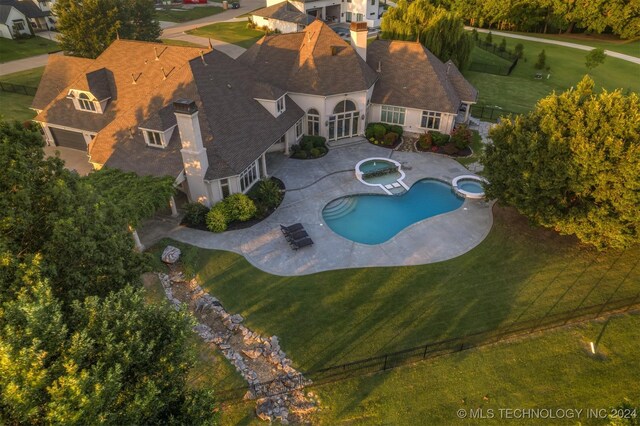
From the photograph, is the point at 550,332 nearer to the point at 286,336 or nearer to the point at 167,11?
the point at 286,336

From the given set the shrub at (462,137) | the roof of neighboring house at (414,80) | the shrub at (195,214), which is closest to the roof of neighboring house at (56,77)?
the shrub at (195,214)

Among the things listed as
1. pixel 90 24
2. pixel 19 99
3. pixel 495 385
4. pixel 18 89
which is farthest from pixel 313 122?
pixel 18 89

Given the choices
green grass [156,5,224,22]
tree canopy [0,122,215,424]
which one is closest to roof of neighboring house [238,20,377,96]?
tree canopy [0,122,215,424]

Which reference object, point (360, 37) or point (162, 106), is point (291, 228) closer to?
point (162, 106)

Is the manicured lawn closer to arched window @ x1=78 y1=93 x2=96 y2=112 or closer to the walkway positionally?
arched window @ x1=78 y1=93 x2=96 y2=112

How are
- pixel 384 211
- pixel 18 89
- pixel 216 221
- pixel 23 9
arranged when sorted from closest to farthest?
pixel 216 221 < pixel 384 211 < pixel 18 89 < pixel 23 9

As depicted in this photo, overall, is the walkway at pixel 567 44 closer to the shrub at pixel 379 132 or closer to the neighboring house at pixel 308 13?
the neighboring house at pixel 308 13
